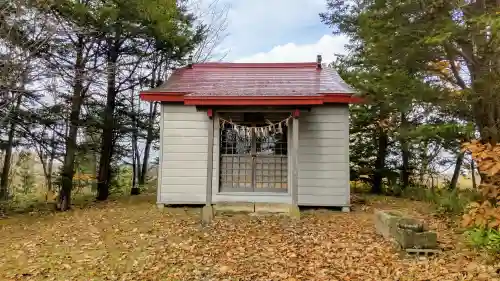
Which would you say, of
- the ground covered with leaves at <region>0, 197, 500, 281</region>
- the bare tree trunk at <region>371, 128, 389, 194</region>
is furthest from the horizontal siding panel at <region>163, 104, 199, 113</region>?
the bare tree trunk at <region>371, 128, 389, 194</region>

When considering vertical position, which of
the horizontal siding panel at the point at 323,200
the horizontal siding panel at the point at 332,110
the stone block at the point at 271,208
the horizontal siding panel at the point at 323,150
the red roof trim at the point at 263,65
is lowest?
the stone block at the point at 271,208

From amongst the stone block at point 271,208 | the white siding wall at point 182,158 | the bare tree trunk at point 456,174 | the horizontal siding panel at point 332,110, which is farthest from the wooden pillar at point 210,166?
the bare tree trunk at point 456,174

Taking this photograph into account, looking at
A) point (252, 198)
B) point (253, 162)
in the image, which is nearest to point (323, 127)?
point (253, 162)

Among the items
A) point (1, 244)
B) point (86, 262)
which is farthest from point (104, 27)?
point (86, 262)

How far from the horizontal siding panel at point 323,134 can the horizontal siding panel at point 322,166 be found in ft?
2.13

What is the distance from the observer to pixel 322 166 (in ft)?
27.9

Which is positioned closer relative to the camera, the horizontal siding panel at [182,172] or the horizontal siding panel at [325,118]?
the horizontal siding panel at [325,118]

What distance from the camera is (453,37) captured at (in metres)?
6.61

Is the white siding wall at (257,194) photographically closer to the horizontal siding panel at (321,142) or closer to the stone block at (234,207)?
the horizontal siding panel at (321,142)

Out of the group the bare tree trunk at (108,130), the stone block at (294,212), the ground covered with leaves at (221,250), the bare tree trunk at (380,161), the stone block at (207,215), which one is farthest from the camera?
the bare tree trunk at (380,161)

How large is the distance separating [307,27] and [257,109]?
8614 mm

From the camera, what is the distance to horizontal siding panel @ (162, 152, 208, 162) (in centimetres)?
866

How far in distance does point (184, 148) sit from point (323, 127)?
11.5ft

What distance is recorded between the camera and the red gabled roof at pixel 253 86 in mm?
7645
